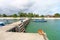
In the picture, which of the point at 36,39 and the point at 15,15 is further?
the point at 15,15

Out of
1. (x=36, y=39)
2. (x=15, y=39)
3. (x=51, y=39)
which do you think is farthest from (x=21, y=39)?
(x=51, y=39)

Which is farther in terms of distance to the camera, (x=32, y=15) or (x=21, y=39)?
(x=32, y=15)

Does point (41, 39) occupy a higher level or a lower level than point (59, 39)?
higher

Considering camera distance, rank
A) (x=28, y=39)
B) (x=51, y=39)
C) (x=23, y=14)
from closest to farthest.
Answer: (x=28, y=39) < (x=51, y=39) < (x=23, y=14)

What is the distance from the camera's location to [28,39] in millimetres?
10531

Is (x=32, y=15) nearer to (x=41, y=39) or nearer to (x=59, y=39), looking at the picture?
(x=59, y=39)

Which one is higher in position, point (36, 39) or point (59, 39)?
point (36, 39)

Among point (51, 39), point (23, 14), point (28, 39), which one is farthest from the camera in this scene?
point (23, 14)

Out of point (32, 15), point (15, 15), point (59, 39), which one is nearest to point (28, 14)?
point (32, 15)

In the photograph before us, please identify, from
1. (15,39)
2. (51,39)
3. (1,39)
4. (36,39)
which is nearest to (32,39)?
(36,39)

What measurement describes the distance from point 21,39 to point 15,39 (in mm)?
480

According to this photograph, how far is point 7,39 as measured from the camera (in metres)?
10.6

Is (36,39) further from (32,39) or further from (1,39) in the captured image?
(1,39)

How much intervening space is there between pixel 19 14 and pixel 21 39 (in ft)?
352
